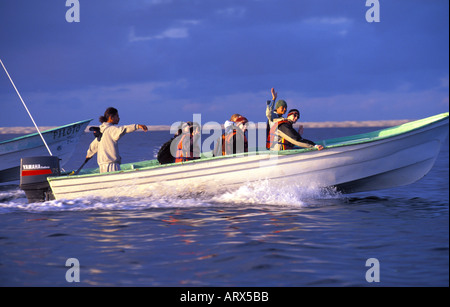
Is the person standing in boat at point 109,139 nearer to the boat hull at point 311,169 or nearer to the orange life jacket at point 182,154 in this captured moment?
the boat hull at point 311,169

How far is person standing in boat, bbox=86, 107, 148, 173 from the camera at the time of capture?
11125 millimetres

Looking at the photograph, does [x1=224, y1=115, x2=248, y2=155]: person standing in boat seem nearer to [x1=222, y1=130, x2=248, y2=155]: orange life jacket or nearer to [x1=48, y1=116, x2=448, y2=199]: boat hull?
[x1=222, y1=130, x2=248, y2=155]: orange life jacket

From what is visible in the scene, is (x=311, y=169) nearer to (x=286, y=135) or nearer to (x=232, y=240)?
(x=286, y=135)

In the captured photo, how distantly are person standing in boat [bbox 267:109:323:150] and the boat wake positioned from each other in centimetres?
94

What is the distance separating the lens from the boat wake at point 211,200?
11.3 m

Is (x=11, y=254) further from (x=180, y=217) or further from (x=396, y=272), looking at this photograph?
(x=396, y=272)

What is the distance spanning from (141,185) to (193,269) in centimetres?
537

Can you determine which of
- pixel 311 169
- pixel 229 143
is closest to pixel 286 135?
pixel 311 169

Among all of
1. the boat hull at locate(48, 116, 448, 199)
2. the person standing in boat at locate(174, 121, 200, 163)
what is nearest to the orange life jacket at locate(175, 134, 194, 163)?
the person standing in boat at locate(174, 121, 200, 163)

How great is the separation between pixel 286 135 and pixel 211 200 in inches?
91.6

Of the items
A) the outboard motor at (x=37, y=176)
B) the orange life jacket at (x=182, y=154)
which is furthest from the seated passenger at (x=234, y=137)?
the outboard motor at (x=37, y=176)

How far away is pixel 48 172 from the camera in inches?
483
